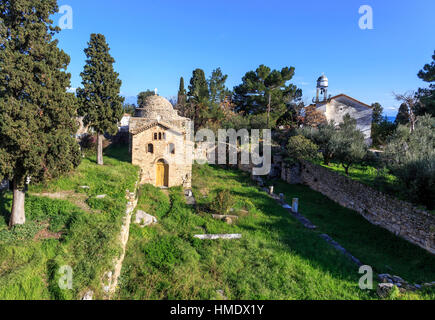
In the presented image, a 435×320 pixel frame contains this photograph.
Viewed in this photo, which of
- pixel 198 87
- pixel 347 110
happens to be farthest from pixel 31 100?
pixel 347 110

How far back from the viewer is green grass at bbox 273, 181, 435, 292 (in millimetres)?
8664

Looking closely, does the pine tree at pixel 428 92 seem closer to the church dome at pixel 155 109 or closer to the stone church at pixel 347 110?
the stone church at pixel 347 110

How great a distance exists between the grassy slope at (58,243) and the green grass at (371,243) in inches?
379

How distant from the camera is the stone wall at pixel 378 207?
9.59 metres

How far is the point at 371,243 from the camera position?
1089 cm

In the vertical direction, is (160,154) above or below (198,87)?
below

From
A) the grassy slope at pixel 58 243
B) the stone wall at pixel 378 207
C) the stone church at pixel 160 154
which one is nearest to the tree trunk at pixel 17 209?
the grassy slope at pixel 58 243

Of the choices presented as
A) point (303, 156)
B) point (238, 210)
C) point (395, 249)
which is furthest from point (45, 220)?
point (303, 156)

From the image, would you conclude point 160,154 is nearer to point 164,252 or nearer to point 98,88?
point 98,88

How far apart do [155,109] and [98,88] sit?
695 cm
